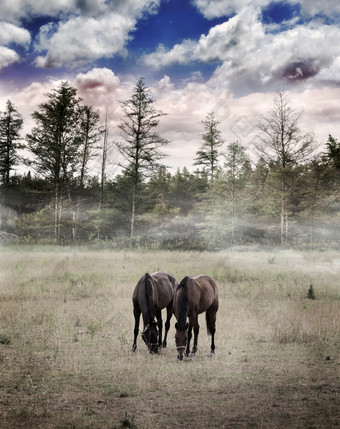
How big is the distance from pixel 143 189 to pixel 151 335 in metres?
27.7

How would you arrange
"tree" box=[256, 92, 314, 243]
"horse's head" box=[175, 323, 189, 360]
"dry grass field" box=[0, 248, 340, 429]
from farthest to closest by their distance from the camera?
"tree" box=[256, 92, 314, 243]
"horse's head" box=[175, 323, 189, 360]
"dry grass field" box=[0, 248, 340, 429]

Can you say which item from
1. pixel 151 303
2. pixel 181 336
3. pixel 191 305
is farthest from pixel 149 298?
pixel 181 336

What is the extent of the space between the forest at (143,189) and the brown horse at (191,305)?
22701 mm

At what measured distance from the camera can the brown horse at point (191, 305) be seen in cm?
689

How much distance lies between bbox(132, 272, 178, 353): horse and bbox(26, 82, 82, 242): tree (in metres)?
23.1

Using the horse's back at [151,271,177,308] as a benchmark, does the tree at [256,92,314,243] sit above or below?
above

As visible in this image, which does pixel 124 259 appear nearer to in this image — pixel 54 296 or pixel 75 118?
pixel 54 296

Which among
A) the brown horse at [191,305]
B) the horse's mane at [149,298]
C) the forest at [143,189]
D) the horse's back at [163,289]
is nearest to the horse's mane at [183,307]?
the brown horse at [191,305]

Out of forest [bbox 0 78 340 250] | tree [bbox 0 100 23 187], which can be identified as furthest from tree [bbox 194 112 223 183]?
tree [bbox 0 100 23 187]

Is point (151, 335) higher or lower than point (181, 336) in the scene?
lower

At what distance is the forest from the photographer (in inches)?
1200

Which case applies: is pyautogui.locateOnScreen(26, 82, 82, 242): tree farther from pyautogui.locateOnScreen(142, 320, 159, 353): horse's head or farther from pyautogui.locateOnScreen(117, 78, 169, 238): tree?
pyautogui.locateOnScreen(142, 320, 159, 353): horse's head

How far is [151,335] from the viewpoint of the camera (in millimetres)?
7266

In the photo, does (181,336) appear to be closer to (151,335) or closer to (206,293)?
(151,335)
